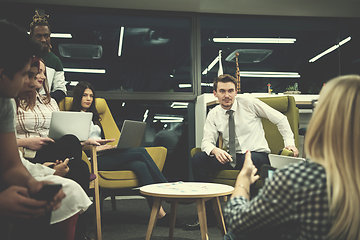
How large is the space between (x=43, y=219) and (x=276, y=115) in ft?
7.60

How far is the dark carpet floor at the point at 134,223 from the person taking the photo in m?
2.37

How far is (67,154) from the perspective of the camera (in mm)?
1931

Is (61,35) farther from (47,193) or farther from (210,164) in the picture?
(47,193)

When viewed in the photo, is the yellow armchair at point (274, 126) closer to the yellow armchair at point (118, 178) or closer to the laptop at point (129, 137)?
the yellow armchair at point (118, 178)

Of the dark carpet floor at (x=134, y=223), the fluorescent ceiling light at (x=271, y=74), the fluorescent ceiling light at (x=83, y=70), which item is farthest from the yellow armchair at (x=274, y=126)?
the fluorescent ceiling light at (x=83, y=70)

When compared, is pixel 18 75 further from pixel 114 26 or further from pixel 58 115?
A: pixel 114 26

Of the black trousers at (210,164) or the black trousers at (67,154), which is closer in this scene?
the black trousers at (67,154)

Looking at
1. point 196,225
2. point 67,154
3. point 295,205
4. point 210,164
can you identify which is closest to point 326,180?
point 295,205

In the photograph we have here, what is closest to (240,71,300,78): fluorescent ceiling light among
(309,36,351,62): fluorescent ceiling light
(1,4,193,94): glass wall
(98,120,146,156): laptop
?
(309,36,351,62): fluorescent ceiling light

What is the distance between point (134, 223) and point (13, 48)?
218 centimetres

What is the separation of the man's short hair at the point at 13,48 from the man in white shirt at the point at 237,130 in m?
2.00

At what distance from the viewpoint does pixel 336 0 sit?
4016 millimetres

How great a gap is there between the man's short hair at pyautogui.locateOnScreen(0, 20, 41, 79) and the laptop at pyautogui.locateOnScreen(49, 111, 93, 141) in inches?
44.5

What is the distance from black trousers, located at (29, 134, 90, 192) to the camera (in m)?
1.88
